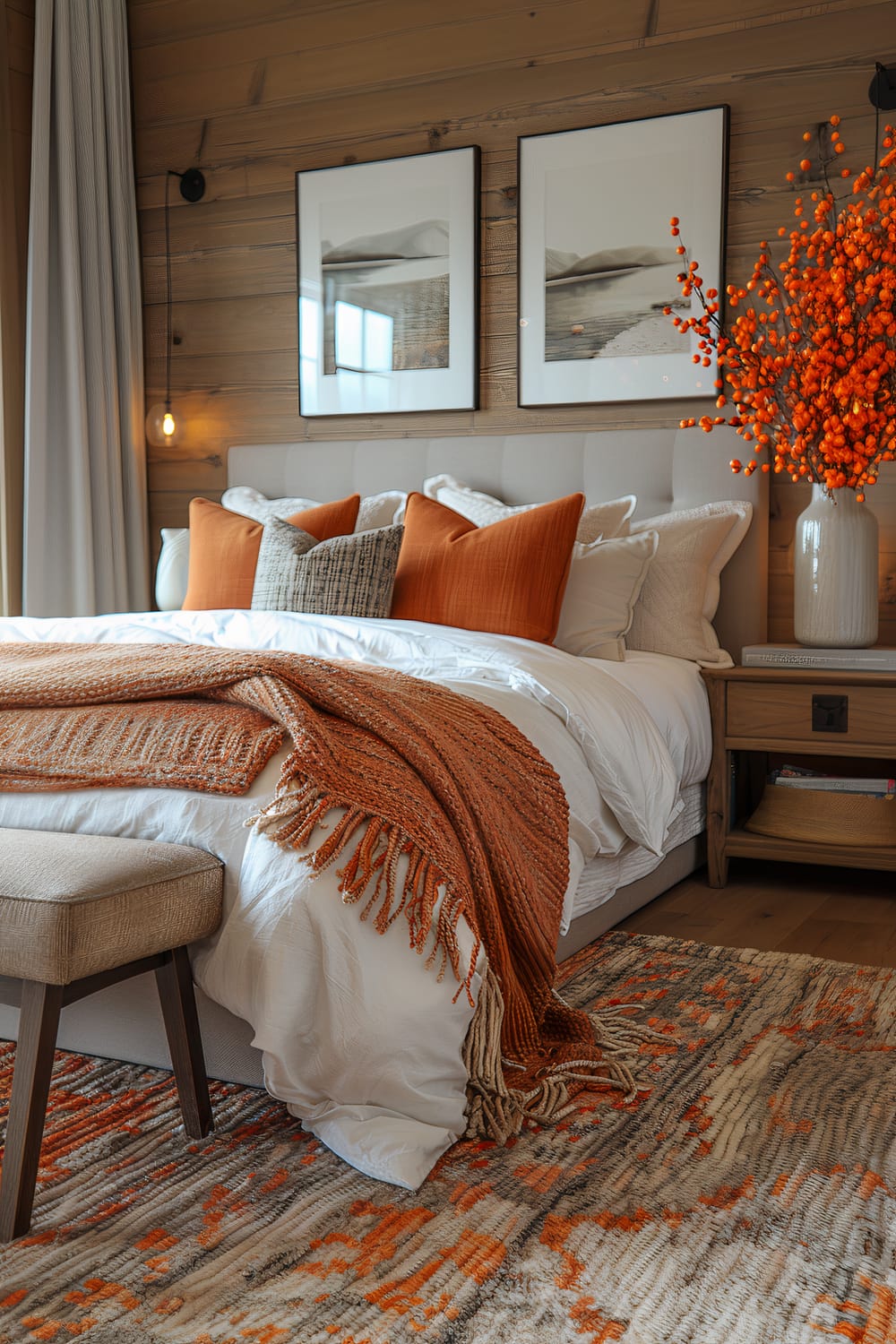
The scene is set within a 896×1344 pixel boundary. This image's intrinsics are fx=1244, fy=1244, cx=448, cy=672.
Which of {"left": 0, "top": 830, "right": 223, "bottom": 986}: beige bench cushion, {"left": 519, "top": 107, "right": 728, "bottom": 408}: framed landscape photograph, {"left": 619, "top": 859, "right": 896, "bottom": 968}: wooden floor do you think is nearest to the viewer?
{"left": 0, "top": 830, "right": 223, "bottom": 986}: beige bench cushion

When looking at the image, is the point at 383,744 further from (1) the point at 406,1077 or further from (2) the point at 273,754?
(1) the point at 406,1077

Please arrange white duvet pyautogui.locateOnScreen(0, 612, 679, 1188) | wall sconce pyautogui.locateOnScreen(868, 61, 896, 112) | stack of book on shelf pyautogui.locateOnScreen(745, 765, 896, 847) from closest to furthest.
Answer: white duvet pyautogui.locateOnScreen(0, 612, 679, 1188) → stack of book on shelf pyautogui.locateOnScreen(745, 765, 896, 847) → wall sconce pyautogui.locateOnScreen(868, 61, 896, 112)

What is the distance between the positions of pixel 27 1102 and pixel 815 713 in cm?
214

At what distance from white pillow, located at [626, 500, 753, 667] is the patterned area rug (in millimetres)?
1457

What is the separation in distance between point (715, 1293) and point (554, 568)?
193 cm

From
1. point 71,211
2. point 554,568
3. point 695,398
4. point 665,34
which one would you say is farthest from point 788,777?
point 71,211

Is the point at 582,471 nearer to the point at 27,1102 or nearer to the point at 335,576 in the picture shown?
the point at 335,576

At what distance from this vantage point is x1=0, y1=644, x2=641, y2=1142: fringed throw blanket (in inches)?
66.1

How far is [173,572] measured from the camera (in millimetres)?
3928

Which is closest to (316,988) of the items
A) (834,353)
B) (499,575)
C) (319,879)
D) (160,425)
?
(319,879)

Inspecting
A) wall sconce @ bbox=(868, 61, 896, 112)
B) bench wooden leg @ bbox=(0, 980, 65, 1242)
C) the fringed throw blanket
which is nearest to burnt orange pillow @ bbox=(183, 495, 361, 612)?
the fringed throw blanket

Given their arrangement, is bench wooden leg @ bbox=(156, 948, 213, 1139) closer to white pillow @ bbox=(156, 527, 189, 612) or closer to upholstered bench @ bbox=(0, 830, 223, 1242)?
upholstered bench @ bbox=(0, 830, 223, 1242)

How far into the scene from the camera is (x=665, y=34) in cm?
356

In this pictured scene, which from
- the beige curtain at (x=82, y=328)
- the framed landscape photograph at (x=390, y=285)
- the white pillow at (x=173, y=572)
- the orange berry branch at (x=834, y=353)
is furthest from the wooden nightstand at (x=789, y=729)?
the beige curtain at (x=82, y=328)
